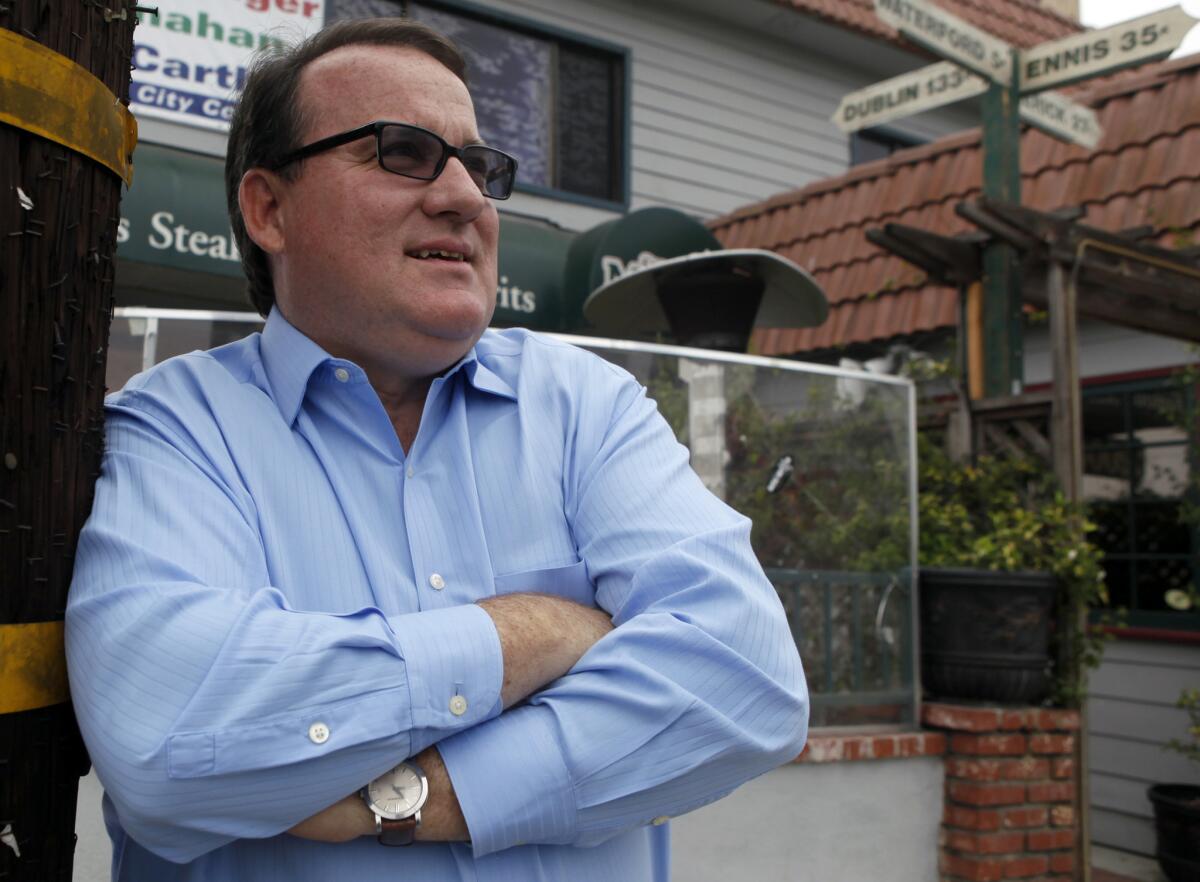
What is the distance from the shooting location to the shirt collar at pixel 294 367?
1680mm

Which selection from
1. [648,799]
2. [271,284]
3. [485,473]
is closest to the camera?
[648,799]

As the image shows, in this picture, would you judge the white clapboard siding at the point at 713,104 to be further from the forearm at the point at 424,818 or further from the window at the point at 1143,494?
the forearm at the point at 424,818

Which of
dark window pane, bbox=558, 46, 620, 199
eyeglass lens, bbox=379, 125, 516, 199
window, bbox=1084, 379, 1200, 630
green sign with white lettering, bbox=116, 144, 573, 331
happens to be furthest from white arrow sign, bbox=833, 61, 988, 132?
eyeglass lens, bbox=379, 125, 516, 199

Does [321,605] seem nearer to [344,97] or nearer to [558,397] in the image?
[558,397]

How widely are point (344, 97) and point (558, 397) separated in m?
0.58

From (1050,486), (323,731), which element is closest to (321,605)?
(323,731)

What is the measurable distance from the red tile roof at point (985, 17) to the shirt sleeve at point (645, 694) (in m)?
7.07

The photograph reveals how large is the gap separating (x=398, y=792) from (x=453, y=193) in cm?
89

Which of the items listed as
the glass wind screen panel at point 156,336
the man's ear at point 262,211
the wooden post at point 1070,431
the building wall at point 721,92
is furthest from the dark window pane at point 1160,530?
the man's ear at point 262,211

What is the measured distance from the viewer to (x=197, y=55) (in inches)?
249

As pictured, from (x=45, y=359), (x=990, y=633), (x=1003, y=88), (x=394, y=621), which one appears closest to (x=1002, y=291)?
(x=1003, y=88)

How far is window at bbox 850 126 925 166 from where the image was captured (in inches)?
382

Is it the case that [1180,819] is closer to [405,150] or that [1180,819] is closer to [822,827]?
[822,827]

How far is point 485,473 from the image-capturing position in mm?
1719
